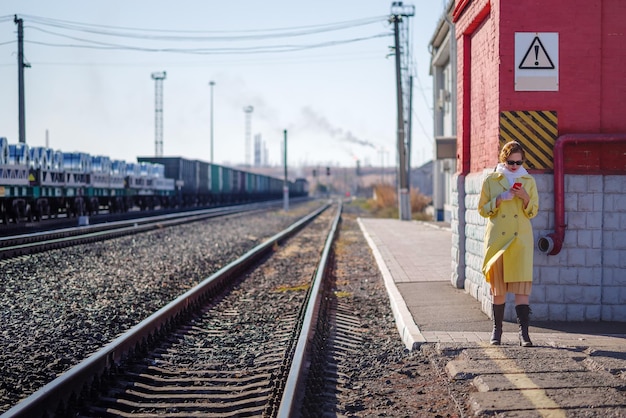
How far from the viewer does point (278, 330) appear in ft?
24.4

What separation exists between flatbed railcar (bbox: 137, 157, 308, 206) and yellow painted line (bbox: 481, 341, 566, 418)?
4247 centimetres

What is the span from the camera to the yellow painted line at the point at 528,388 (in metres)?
4.27

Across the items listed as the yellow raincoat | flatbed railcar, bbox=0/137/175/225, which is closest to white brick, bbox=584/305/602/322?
the yellow raincoat

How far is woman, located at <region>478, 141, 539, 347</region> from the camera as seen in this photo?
591cm

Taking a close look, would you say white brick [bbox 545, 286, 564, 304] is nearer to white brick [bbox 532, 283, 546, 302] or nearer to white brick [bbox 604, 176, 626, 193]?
white brick [bbox 532, 283, 546, 302]

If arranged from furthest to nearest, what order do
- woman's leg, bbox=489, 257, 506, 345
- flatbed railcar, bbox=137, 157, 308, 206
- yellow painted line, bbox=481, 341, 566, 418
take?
flatbed railcar, bbox=137, 157, 308, 206 → woman's leg, bbox=489, 257, 506, 345 → yellow painted line, bbox=481, 341, 566, 418

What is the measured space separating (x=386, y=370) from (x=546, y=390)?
4.76ft

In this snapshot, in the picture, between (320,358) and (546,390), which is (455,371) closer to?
(546,390)

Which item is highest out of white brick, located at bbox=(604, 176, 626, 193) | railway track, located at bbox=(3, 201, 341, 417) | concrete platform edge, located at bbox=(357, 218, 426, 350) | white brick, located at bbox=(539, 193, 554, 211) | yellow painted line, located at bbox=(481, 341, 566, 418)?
white brick, located at bbox=(604, 176, 626, 193)

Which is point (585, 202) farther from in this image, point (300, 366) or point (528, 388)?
point (300, 366)

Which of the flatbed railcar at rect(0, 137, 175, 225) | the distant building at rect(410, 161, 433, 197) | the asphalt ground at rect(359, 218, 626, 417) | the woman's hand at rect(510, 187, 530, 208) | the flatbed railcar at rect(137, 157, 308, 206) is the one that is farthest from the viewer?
the distant building at rect(410, 161, 433, 197)

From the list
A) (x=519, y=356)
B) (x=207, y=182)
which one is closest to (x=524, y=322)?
(x=519, y=356)

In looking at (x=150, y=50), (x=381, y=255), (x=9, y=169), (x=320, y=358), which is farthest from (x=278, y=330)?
(x=150, y=50)

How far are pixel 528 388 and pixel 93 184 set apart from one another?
28644mm
